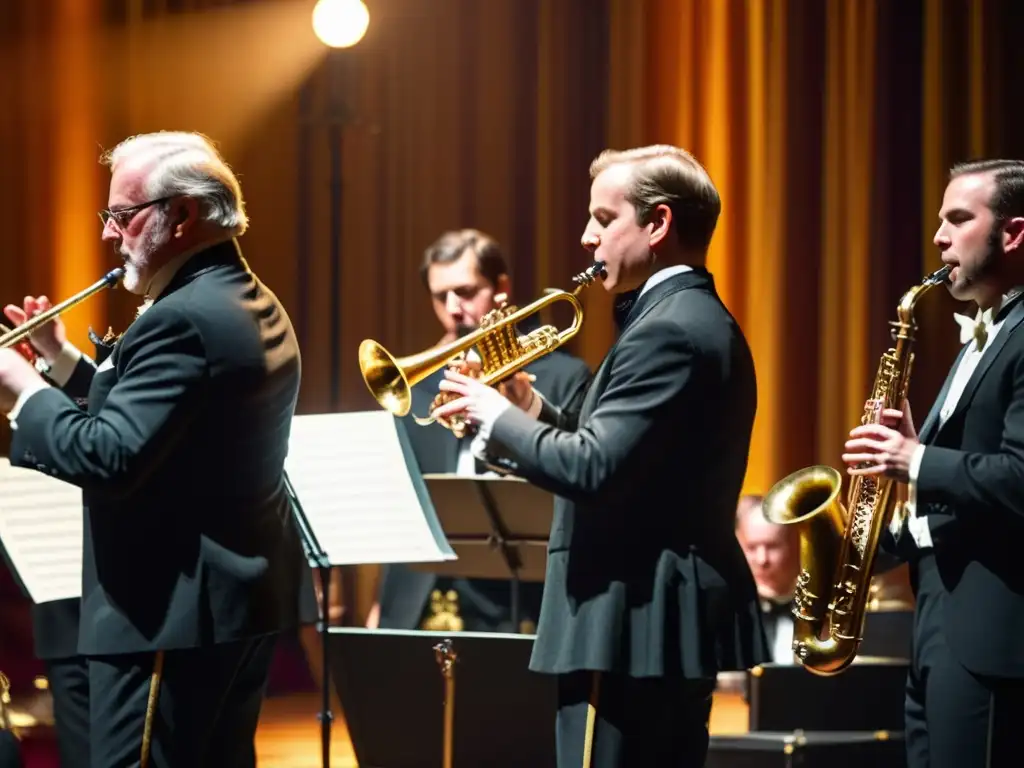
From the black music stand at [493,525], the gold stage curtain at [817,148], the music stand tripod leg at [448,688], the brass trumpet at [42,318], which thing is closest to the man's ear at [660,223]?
the brass trumpet at [42,318]

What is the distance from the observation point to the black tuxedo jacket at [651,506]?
248cm

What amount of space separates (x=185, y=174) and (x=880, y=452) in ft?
4.48

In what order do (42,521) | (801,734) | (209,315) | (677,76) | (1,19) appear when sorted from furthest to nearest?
1. (677,76)
2. (1,19)
3. (801,734)
4. (42,521)
5. (209,315)

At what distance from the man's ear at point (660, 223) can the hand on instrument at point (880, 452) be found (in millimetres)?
519

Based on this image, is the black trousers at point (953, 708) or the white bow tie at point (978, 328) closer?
the black trousers at point (953, 708)

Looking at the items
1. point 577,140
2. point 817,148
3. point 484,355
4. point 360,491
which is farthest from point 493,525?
point 817,148

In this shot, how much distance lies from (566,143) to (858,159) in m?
1.34

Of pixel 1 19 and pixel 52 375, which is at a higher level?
pixel 1 19

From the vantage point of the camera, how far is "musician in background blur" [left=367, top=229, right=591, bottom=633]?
4.45 meters

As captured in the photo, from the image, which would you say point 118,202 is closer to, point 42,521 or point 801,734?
point 42,521

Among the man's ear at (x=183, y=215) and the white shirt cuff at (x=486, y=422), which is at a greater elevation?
the man's ear at (x=183, y=215)

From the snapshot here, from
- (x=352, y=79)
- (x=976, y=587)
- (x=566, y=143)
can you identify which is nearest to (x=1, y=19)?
(x=352, y=79)

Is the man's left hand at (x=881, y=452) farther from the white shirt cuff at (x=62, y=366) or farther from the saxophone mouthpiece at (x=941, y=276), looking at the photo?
the white shirt cuff at (x=62, y=366)

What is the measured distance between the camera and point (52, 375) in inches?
132
